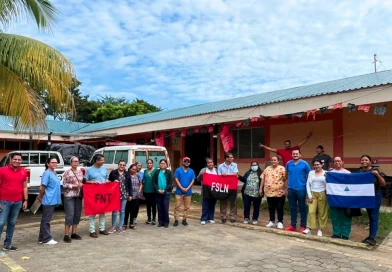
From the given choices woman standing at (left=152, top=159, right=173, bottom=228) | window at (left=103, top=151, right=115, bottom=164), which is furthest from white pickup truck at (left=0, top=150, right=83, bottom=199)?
woman standing at (left=152, top=159, right=173, bottom=228)

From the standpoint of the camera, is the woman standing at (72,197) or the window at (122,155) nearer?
the woman standing at (72,197)

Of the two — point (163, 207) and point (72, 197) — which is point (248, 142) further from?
point (72, 197)

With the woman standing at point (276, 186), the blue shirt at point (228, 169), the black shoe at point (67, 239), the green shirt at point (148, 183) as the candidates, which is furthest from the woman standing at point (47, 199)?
the woman standing at point (276, 186)

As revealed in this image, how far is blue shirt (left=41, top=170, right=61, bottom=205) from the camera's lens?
267 inches

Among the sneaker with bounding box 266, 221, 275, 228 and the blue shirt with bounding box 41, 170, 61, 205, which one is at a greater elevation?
the blue shirt with bounding box 41, 170, 61, 205

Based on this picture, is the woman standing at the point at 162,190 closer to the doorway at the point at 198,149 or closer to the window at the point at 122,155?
the window at the point at 122,155

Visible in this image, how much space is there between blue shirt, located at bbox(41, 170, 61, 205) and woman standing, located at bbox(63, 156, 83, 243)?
0.16 m

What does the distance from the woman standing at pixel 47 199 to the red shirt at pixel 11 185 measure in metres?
0.39

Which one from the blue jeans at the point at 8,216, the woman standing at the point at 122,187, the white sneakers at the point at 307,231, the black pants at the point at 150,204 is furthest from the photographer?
the black pants at the point at 150,204

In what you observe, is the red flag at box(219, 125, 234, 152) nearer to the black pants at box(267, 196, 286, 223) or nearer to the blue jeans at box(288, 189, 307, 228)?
the black pants at box(267, 196, 286, 223)

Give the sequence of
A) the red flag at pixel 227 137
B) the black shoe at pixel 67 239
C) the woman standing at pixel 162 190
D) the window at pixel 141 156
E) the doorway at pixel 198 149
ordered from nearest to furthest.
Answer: the black shoe at pixel 67 239 → the woman standing at pixel 162 190 → the window at pixel 141 156 → the red flag at pixel 227 137 → the doorway at pixel 198 149

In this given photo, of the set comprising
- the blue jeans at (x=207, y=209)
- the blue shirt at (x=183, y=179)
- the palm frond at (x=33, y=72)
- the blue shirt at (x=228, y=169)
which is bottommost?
the blue jeans at (x=207, y=209)

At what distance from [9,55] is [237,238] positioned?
20.1 ft

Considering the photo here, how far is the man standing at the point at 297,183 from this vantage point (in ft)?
25.2
